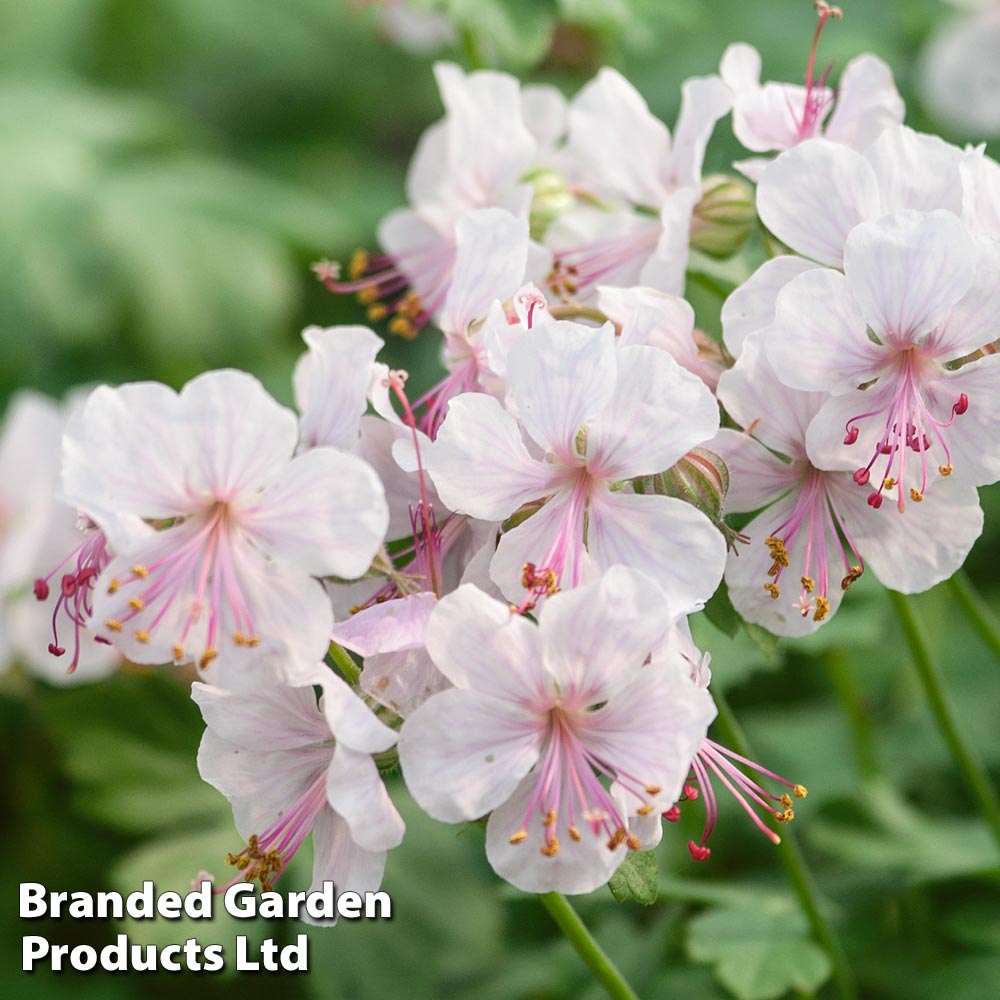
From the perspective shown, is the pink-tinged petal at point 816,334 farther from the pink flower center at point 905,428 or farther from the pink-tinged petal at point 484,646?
the pink-tinged petal at point 484,646

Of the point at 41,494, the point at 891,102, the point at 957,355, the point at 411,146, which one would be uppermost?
the point at 411,146

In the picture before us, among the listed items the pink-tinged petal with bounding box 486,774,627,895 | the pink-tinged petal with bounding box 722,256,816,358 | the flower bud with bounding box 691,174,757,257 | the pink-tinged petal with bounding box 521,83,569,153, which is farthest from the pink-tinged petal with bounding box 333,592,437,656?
the pink-tinged petal with bounding box 521,83,569,153

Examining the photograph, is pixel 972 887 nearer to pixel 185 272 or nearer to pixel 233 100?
pixel 185 272

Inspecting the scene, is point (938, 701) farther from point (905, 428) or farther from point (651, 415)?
point (651, 415)

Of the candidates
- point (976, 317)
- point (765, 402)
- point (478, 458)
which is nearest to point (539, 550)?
point (478, 458)

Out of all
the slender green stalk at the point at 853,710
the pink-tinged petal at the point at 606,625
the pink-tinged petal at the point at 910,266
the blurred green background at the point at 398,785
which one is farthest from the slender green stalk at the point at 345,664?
the slender green stalk at the point at 853,710

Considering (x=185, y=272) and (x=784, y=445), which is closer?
(x=784, y=445)

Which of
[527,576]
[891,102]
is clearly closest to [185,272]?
[891,102]

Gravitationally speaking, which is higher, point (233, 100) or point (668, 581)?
point (233, 100)
